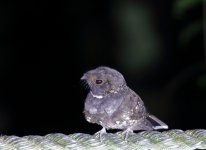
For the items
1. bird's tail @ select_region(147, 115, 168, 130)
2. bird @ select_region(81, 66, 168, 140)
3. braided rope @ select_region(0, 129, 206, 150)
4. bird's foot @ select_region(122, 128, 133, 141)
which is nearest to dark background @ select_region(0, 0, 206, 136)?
bird's tail @ select_region(147, 115, 168, 130)

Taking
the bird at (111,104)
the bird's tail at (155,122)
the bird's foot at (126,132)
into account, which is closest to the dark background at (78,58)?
the bird's tail at (155,122)

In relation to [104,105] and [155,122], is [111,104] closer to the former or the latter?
[104,105]

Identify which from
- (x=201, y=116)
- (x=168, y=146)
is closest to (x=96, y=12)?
(x=201, y=116)

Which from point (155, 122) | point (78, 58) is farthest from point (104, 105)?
point (78, 58)

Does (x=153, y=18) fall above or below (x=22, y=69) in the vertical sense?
above

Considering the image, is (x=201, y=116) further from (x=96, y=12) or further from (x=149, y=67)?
(x=96, y=12)

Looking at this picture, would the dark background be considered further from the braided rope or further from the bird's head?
the braided rope

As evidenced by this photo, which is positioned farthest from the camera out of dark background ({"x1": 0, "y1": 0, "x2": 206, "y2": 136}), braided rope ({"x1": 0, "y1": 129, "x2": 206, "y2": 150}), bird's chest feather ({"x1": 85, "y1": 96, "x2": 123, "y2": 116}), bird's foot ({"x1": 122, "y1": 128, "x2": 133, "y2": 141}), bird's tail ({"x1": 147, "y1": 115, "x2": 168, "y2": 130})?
dark background ({"x1": 0, "y1": 0, "x2": 206, "y2": 136})

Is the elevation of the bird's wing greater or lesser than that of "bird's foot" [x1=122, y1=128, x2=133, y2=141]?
greater
